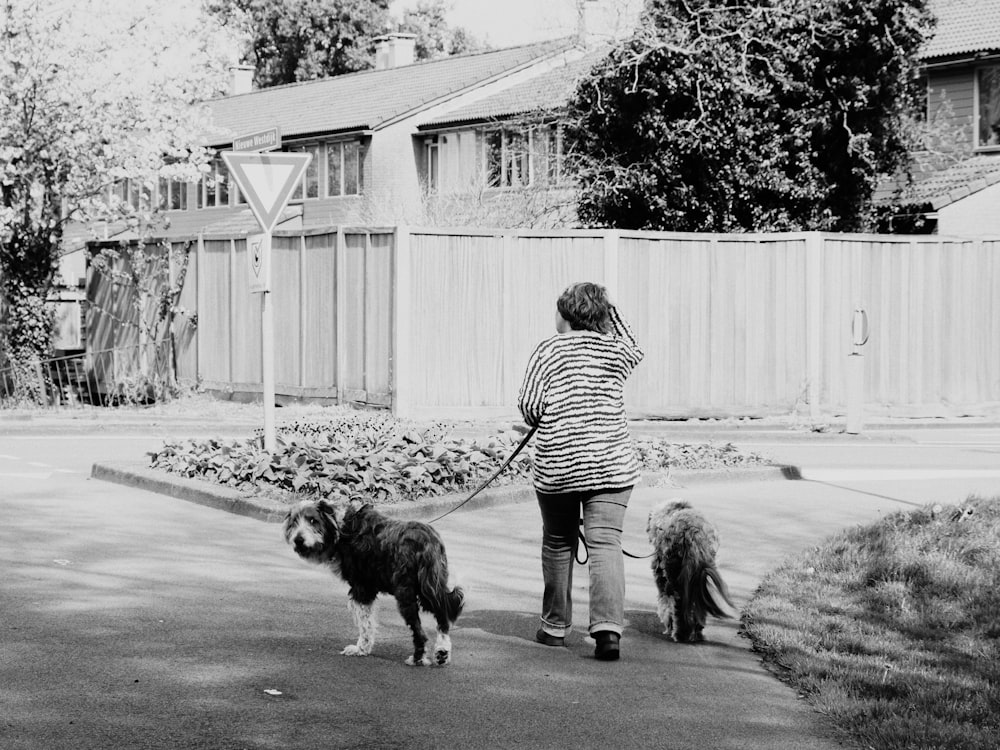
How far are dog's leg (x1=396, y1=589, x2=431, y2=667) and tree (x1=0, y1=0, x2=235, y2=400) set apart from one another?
18489 mm

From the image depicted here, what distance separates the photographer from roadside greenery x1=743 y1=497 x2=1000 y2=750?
5773 mm

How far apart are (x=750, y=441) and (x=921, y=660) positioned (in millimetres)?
Result: 11297

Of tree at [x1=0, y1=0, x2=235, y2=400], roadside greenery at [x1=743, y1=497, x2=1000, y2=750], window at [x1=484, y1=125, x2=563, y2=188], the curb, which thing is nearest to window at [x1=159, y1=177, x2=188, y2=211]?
window at [x1=484, y1=125, x2=563, y2=188]

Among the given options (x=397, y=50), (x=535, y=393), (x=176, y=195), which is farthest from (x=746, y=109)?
(x=397, y=50)

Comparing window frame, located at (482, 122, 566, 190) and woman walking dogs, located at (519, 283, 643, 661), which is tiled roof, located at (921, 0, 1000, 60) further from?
woman walking dogs, located at (519, 283, 643, 661)

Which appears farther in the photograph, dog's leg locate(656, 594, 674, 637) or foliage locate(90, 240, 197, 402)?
foliage locate(90, 240, 197, 402)

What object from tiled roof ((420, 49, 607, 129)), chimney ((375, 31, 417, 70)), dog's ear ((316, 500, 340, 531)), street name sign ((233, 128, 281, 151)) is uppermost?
chimney ((375, 31, 417, 70))

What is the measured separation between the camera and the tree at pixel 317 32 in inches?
2613

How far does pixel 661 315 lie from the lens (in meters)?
19.8

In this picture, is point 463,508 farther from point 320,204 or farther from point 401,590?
point 320,204

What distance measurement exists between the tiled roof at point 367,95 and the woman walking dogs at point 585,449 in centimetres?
3273

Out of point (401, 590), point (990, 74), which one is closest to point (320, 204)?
point (990, 74)

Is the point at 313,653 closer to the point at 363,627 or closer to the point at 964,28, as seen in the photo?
the point at 363,627

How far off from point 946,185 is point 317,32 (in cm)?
4419
